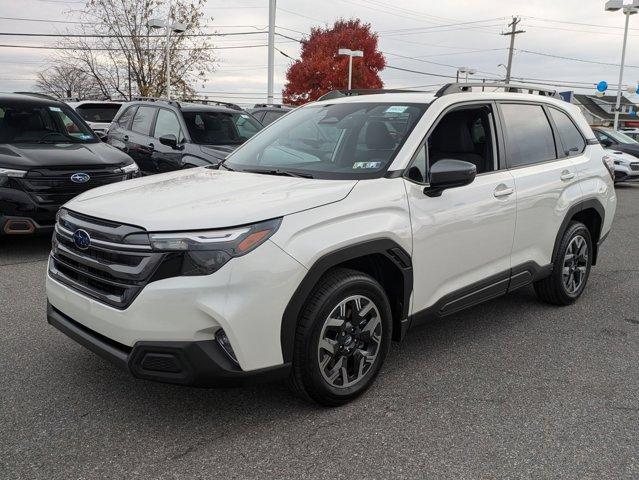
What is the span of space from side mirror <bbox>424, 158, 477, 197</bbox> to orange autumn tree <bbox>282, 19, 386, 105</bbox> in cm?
3915

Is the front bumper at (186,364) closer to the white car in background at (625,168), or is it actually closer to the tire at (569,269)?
the tire at (569,269)

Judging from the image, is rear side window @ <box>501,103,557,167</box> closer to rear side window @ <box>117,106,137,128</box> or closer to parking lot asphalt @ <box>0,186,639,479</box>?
parking lot asphalt @ <box>0,186,639,479</box>

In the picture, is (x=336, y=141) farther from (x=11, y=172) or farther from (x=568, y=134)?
(x=11, y=172)

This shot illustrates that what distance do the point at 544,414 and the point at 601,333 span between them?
1.66m

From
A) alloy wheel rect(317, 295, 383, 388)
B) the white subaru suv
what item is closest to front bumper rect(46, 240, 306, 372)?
the white subaru suv

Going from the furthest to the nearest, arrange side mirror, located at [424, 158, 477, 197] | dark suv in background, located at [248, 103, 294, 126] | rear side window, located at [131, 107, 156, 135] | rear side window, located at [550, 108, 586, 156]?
dark suv in background, located at [248, 103, 294, 126], rear side window, located at [131, 107, 156, 135], rear side window, located at [550, 108, 586, 156], side mirror, located at [424, 158, 477, 197]

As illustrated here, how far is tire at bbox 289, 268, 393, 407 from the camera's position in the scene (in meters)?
2.96

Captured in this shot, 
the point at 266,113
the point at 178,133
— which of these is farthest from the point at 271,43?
the point at 178,133

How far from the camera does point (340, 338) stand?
3.15m

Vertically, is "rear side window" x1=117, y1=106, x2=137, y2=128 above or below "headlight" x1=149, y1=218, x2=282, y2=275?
above

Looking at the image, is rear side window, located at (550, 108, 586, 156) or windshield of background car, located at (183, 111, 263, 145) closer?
rear side window, located at (550, 108, 586, 156)

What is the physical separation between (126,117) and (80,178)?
418 cm

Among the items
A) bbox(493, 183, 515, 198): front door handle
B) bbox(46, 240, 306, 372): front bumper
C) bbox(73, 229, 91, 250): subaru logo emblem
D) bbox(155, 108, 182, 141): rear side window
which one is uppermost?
bbox(155, 108, 182, 141): rear side window

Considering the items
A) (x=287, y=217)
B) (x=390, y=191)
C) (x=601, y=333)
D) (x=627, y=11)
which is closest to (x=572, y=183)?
(x=601, y=333)
